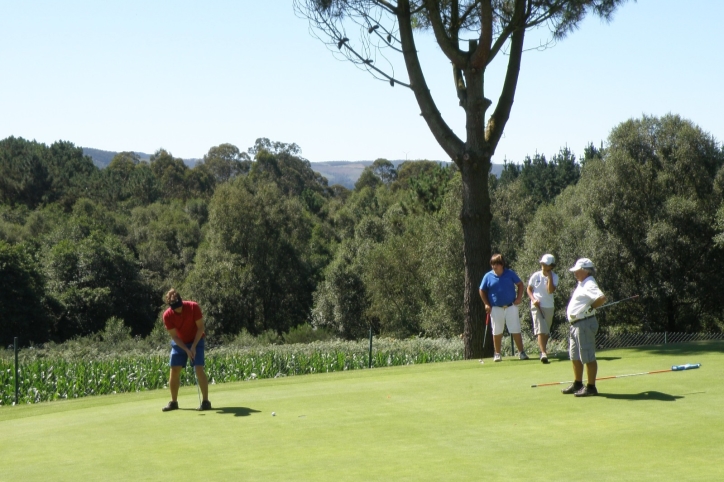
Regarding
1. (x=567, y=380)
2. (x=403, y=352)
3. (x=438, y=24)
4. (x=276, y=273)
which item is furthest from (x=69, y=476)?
(x=276, y=273)

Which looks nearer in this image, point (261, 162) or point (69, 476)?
point (69, 476)

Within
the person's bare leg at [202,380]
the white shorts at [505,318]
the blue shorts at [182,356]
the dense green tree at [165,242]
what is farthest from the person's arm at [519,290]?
the dense green tree at [165,242]

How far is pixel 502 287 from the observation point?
1441 cm

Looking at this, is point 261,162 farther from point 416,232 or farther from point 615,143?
point 615,143

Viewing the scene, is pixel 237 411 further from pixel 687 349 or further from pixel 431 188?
pixel 431 188

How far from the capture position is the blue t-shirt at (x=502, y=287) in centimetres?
1438

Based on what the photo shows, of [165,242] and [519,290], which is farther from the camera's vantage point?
[165,242]

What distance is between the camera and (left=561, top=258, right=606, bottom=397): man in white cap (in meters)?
9.93

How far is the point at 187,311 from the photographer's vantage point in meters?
11.0

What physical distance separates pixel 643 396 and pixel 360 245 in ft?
194

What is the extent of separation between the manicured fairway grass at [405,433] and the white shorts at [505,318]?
5.08ft

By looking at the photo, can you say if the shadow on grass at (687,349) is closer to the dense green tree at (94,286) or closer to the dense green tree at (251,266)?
the dense green tree at (251,266)

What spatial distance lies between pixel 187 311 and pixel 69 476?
396 centimetres

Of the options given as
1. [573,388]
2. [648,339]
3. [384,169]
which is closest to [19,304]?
[648,339]
